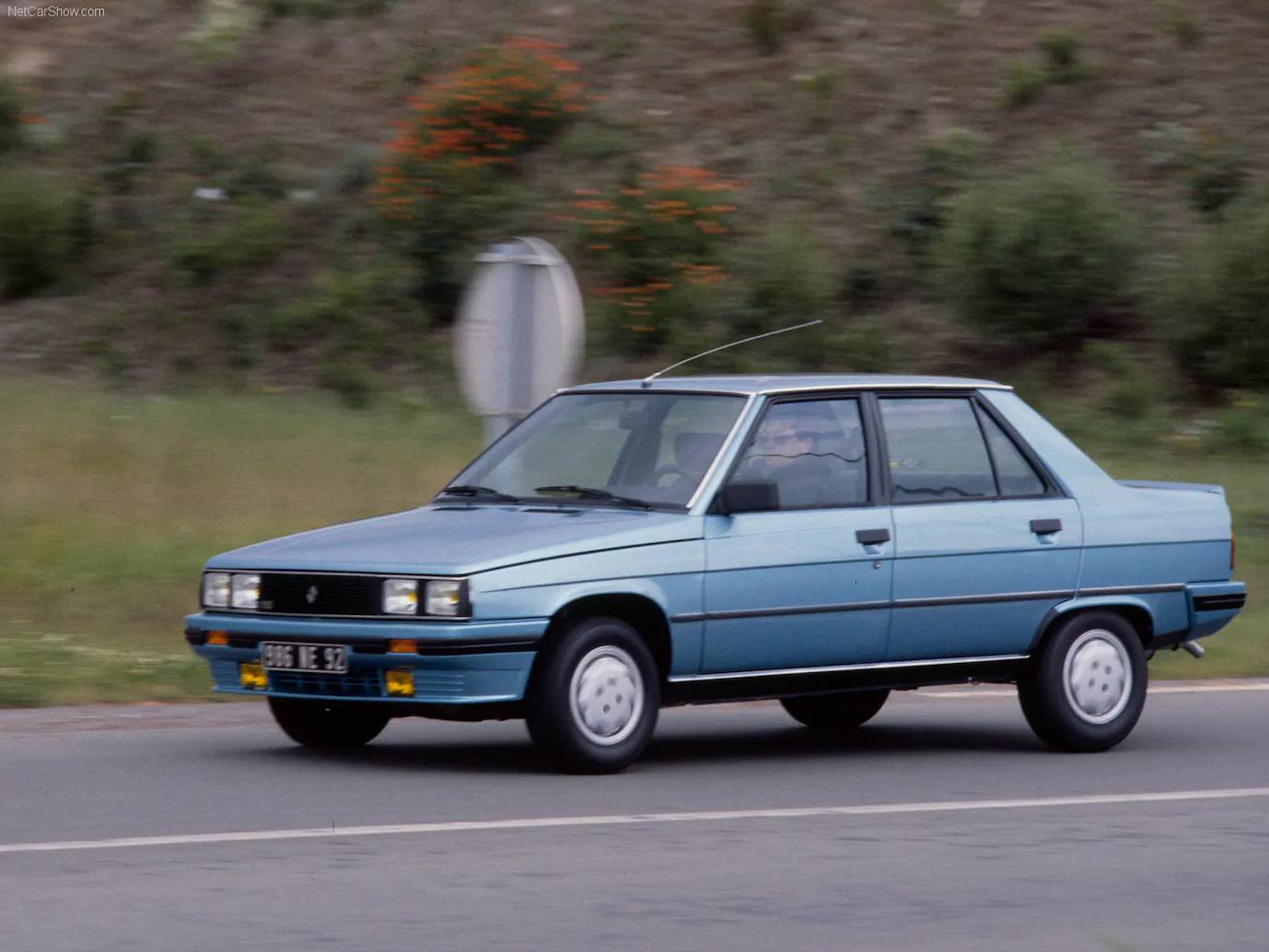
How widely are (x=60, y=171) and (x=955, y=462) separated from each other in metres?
24.0

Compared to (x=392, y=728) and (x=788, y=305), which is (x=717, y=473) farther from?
(x=788, y=305)

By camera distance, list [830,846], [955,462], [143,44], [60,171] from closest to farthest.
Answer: [830,846] → [955,462] → [60,171] → [143,44]

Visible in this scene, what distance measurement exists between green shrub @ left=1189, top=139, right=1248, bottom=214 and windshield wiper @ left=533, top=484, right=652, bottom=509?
18937 mm

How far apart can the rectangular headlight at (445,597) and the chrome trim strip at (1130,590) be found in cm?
291

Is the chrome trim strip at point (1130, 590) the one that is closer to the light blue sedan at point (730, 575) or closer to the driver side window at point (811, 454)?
the light blue sedan at point (730, 575)

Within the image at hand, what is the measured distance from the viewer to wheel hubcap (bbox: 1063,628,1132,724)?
956 centimetres

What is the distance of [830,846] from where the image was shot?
712 centimetres

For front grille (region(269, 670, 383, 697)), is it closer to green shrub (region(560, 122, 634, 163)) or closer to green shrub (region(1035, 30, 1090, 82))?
green shrub (region(560, 122, 634, 163))

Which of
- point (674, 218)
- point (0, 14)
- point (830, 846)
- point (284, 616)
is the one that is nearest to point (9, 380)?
point (674, 218)

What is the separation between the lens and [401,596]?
26.9 feet

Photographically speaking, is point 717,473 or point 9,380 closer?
point 717,473

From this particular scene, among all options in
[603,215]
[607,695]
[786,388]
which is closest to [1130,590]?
[786,388]

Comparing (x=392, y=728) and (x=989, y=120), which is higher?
(x=989, y=120)

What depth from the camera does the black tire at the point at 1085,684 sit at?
9500 millimetres
